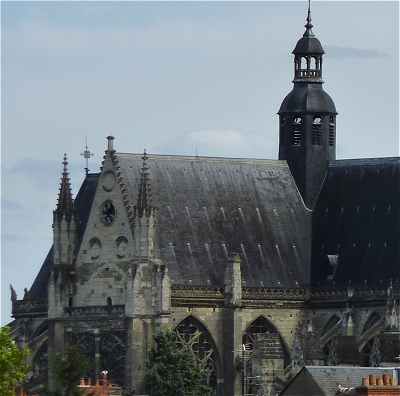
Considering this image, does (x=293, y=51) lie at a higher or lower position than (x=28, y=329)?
higher

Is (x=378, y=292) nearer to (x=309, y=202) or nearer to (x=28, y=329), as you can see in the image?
(x=309, y=202)

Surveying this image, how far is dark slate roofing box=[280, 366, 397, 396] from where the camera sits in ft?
436

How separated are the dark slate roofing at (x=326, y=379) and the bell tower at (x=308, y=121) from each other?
138 feet

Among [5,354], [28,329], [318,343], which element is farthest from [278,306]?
[5,354]

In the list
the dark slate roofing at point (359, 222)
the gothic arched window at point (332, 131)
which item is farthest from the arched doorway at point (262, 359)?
the gothic arched window at point (332, 131)

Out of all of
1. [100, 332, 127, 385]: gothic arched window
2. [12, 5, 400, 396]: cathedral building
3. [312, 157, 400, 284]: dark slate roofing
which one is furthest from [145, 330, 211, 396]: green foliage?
[312, 157, 400, 284]: dark slate roofing

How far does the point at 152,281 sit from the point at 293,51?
1601 cm

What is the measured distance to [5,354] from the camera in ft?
401

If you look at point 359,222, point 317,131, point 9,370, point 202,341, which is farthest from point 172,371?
point 9,370

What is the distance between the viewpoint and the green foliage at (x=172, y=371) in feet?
543

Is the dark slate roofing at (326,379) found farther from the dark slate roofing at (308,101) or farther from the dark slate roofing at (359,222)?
the dark slate roofing at (308,101)

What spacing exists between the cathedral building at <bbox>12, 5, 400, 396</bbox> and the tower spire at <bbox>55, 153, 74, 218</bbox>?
7 centimetres

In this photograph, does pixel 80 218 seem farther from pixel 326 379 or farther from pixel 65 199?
pixel 326 379

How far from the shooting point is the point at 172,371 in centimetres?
16638
